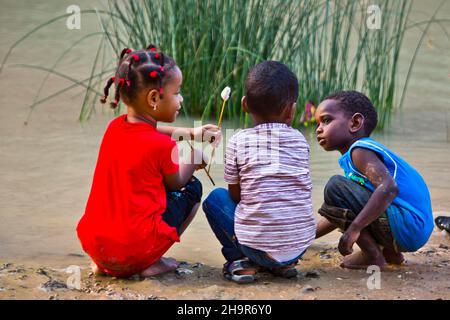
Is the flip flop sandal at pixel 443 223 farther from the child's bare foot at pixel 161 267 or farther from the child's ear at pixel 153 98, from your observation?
the child's ear at pixel 153 98

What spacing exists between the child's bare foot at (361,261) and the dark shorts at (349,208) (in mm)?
52

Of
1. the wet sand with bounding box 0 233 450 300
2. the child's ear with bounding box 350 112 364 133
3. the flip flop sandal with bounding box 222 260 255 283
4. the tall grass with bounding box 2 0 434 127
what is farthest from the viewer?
the tall grass with bounding box 2 0 434 127

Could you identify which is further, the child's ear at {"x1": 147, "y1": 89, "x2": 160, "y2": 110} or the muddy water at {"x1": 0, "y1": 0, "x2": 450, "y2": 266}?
the muddy water at {"x1": 0, "y1": 0, "x2": 450, "y2": 266}

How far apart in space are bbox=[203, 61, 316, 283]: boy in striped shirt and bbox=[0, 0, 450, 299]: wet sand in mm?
90

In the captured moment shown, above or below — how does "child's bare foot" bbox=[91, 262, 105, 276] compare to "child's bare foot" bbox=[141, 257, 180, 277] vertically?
below

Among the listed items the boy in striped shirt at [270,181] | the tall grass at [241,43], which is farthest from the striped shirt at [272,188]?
the tall grass at [241,43]

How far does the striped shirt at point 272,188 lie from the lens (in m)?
2.37

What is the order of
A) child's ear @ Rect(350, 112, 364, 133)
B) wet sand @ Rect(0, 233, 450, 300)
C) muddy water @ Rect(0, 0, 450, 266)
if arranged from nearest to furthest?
wet sand @ Rect(0, 233, 450, 300) < child's ear @ Rect(350, 112, 364, 133) < muddy water @ Rect(0, 0, 450, 266)

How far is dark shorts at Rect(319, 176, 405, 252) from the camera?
2.49 meters

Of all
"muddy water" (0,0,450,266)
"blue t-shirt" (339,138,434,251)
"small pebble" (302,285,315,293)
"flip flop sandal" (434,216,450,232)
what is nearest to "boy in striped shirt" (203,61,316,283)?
"small pebble" (302,285,315,293)

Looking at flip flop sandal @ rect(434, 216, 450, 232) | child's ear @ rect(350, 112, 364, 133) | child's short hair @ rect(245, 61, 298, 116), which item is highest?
child's short hair @ rect(245, 61, 298, 116)

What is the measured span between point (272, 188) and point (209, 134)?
0.82ft

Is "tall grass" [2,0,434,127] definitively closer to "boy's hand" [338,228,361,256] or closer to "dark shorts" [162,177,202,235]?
"dark shorts" [162,177,202,235]
